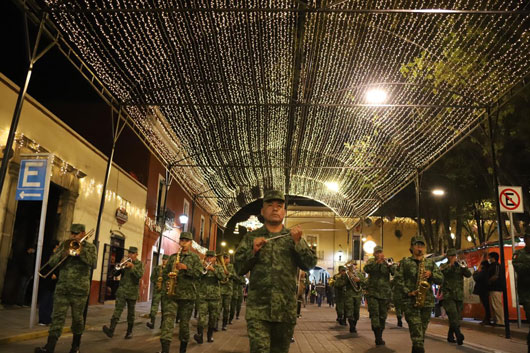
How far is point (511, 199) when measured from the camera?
11.3 meters

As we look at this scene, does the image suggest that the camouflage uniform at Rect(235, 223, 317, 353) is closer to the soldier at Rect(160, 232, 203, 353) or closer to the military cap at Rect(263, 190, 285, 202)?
the military cap at Rect(263, 190, 285, 202)

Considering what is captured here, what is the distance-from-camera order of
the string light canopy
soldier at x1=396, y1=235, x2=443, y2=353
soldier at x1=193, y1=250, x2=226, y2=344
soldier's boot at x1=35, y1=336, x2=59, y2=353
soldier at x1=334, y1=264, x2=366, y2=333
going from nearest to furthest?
1. soldier's boot at x1=35, y1=336, x2=59, y2=353
2. soldier at x1=396, y1=235, x2=443, y2=353
3. the string light canopy
4. soldier at x1=193, y1=250, x2=226, y2=344
5. soldier at x1=334, y1=264, x2=366, y2=333

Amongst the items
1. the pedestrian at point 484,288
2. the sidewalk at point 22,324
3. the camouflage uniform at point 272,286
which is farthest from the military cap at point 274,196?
the pedestrian at point 484,288

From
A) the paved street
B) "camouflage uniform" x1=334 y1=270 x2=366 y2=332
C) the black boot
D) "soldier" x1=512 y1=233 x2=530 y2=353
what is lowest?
the paved street

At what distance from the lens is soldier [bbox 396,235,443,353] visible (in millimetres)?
7391

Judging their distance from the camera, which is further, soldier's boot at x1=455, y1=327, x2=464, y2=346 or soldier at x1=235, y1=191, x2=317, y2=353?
soldier's boot at x1=455, y1=327, x2=464, y2=346

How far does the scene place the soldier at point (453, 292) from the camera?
10368 mm

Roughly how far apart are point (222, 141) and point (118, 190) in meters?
5.07

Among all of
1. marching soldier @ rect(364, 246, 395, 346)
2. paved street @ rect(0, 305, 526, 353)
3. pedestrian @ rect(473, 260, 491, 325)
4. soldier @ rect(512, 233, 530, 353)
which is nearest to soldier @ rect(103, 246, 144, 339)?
paved street @ rect(0, 305, 526, 353)

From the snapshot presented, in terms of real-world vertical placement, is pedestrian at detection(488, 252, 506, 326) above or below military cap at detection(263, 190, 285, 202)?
below

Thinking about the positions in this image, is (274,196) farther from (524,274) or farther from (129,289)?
(129,289)

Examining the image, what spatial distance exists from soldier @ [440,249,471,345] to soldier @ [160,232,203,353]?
5.99 metres

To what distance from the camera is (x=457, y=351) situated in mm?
9164

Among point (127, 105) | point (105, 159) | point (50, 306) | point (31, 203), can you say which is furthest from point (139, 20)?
point (105, 159)
